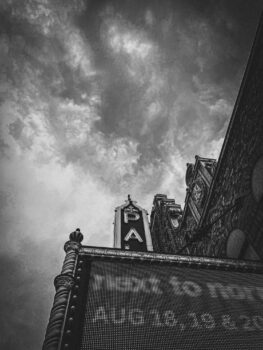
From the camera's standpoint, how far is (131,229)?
10.3m

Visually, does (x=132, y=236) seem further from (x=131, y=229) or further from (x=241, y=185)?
(x=241, y=185)

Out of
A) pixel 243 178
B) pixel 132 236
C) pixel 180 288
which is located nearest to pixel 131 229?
pixel 132 236

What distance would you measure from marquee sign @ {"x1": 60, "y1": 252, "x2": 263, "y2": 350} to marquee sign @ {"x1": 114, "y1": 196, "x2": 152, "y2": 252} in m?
3.54

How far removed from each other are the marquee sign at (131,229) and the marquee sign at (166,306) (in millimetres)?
3540

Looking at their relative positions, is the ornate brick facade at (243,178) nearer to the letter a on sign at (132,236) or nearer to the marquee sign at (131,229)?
the marquee sign at (131,229)

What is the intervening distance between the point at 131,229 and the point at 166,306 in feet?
19.1

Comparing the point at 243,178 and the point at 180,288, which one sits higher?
the point at 243,178

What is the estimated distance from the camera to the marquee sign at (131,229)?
936 centimetres

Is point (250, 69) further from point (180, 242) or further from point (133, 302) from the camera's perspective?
point (180, 242)

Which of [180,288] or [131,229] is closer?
[180,288]

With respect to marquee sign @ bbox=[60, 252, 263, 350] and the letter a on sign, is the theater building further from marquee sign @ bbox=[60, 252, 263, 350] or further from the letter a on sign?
the letter a on sign

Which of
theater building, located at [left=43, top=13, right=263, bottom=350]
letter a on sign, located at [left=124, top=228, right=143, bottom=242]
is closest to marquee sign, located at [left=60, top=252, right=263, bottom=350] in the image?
theater building, located at [left=43, top=13, right=263, bottom=350]

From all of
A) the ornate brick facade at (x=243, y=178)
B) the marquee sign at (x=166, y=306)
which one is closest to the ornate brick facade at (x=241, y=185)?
the ornate brick facade at (x=243, y=178)

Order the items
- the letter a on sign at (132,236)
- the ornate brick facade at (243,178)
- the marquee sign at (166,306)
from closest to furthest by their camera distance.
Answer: the marquee sign at (166,306), the ornate brick facade at (243,178), the letter a on sign at (132,236)
